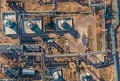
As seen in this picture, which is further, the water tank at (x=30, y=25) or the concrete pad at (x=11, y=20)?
the concrete pad at (x=11, y=20)

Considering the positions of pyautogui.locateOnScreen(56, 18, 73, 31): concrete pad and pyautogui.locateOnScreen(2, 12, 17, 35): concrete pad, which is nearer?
pyautogui.locateOnScreen(2, 12, 17, 35): concrete pad

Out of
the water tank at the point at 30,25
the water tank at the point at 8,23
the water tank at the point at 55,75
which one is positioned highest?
the water tank at the point at 8,23

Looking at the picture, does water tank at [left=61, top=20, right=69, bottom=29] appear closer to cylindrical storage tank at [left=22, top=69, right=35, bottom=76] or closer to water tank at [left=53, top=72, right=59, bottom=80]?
water tank at [left=53, top=72, right=59, bottom=80]

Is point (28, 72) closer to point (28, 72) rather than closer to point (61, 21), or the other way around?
point (28, 72)

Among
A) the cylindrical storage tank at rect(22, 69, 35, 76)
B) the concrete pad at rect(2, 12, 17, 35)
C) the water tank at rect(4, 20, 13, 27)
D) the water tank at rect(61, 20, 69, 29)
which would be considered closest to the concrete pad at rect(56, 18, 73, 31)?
the water tank at rect(61, 20, 69, 29)

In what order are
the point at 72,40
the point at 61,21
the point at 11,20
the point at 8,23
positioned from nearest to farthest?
the point at 8,23
the point at 11,20
the point at 61,21
the point at 72,40

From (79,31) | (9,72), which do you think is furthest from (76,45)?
(9,72)

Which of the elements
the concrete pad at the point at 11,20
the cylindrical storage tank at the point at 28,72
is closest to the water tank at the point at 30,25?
the concrete pad at the point at 11,20

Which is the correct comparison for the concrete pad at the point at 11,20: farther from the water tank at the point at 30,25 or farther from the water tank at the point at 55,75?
the water tank at the point at 55,75

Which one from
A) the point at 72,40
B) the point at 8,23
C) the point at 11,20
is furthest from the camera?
the point at 72,40

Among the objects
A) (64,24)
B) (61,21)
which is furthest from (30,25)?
(64,24)

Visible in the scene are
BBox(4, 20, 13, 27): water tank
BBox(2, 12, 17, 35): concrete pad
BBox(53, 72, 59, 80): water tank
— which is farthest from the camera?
BBox(53, 72, 59, 80): water tank

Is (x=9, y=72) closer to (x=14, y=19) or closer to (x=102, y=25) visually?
(x=14, y=19)
